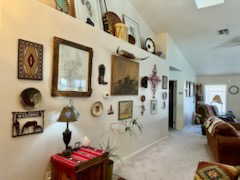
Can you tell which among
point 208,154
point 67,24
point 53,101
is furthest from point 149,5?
point 208,154

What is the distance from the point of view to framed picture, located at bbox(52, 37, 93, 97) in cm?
225

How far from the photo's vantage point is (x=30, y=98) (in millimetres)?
1953

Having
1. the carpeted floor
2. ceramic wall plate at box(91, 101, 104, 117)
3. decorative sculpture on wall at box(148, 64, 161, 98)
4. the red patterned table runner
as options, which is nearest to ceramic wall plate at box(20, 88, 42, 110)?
the red patterned table runner

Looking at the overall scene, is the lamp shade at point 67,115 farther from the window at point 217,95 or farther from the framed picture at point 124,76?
the window at point 217,95

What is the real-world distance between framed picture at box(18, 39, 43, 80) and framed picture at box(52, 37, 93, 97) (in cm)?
19

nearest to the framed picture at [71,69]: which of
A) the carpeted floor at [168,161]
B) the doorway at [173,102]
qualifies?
the carpeted floor at [168,161]

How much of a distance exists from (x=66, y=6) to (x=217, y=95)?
24.9ft

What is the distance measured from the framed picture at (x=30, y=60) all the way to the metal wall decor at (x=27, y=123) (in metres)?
0.40

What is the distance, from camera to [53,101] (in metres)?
2.24

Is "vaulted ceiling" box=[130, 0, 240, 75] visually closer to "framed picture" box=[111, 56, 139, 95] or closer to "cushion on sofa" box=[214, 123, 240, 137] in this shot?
"framed picture" box=[111, 56, 139, 95]

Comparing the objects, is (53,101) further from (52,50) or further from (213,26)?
(213,26)

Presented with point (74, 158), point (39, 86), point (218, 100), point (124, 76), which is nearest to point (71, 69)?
point (39, 86)

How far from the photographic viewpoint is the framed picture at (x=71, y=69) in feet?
7.39

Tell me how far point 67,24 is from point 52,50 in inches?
17.8
